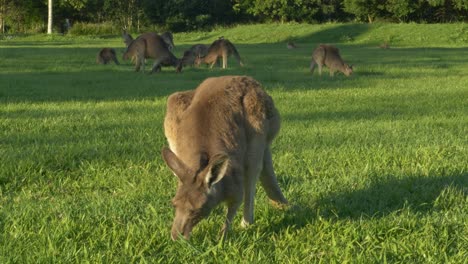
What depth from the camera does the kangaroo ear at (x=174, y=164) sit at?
12.0 feet

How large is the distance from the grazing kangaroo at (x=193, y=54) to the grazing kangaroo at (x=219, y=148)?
1617cm

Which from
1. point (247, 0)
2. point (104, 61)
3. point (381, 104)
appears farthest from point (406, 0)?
point (381, 104)

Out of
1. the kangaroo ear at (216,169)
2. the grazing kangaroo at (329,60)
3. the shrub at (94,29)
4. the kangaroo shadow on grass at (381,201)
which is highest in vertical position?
the shrub at (94,29)

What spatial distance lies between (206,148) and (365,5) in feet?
167

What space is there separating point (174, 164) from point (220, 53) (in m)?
18.3

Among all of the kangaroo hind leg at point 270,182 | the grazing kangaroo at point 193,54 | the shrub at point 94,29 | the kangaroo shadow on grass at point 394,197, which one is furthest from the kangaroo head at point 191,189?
the shrub at point 94,29

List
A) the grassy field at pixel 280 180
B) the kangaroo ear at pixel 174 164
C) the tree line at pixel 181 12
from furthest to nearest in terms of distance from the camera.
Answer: the tree line at pixel 181 12, the grassy field at pixel 280 180, the kangaroo ear at pixel 174 164

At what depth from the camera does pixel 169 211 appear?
473 cm

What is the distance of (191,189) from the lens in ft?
12.1

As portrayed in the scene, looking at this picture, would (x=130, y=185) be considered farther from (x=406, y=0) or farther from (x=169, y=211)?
(x=406, y=0)

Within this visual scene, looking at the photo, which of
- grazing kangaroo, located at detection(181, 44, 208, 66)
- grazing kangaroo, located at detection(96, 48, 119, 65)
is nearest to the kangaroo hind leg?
grazing kangaroo, located at detection(181, 44, 208, 66)

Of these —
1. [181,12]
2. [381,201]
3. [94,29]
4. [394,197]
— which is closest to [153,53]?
[394,197]

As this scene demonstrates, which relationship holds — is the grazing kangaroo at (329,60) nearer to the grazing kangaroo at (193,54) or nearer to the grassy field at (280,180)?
the grazing kangaroo at (193,54)

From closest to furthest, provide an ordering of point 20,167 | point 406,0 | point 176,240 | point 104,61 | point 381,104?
point 176,240 → point 20,167 → point 381,104 → point 104,61 → point 406,0
